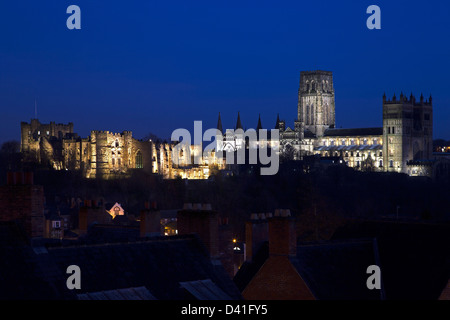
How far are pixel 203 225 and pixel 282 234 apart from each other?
4.03 m

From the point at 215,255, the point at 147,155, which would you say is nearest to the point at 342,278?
the point at 215,255

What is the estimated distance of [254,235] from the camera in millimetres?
26562

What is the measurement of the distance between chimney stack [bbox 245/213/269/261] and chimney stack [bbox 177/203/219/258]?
5339 mm

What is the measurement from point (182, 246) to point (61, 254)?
3347 millimetres

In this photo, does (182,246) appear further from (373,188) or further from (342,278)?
(373,188)

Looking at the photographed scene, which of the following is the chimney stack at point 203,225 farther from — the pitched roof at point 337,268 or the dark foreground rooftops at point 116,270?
the pitched roof at point 337,268

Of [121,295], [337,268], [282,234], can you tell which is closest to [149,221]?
[282,234]

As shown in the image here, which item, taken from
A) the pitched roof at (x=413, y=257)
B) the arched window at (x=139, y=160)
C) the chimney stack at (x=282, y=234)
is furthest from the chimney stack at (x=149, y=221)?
the arched window at (x=139, y=160)

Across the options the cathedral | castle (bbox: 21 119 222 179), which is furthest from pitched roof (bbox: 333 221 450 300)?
the cathedral

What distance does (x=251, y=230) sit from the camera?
86.7ft

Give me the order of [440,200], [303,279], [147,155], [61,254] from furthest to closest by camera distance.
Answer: [147,155] → [440,200] → [303,279] → [61,254]

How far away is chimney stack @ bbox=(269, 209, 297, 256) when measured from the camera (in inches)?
912

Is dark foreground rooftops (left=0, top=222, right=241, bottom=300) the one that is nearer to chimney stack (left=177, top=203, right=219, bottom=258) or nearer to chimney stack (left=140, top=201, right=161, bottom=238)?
chimney stack (left=177, top=203, right=219, bottom=258)

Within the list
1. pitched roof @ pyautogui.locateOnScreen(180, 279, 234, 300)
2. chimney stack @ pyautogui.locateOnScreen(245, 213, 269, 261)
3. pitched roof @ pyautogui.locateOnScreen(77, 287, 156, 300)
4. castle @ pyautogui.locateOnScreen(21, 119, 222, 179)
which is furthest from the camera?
castle @ pyautogui.locateOnScreen(21, 119, 222, 179)
